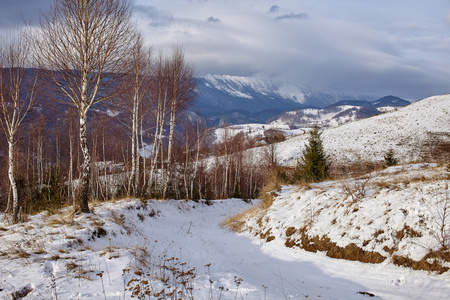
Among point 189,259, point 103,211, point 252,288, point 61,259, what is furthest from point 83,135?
point 252,288

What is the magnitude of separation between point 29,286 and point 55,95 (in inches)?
328

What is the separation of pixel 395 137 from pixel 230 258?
2083 inches

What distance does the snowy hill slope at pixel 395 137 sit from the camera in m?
41.8

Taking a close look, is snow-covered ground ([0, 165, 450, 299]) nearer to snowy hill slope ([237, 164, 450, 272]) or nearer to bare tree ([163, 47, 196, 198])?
snowy hill slope ([237, 164, 450, 272])

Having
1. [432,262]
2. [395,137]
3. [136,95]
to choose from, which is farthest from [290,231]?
[395,137]

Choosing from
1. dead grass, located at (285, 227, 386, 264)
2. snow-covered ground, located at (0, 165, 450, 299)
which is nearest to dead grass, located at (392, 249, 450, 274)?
snow-covered ground, located at (0, 165, 450, 299)

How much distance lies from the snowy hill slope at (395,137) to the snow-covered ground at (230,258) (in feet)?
127

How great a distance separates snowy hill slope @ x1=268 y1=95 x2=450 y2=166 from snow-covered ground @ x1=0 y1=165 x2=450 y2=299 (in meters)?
38.7

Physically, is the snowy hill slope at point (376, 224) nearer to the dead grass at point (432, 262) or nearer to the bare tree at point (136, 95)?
the dead grass at point (432, 262)

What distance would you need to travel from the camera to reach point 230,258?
25.0 feet

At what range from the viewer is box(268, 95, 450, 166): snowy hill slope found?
1645 inches

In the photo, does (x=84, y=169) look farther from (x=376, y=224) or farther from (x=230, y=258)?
(x=376, y=224)

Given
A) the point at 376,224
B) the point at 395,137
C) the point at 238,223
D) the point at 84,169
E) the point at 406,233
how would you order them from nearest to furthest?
the point at 406,233 < the point at 376,224 < the point at 84,169 < the point at 238,223 < the point at 395,137

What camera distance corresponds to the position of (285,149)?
56.8 m
